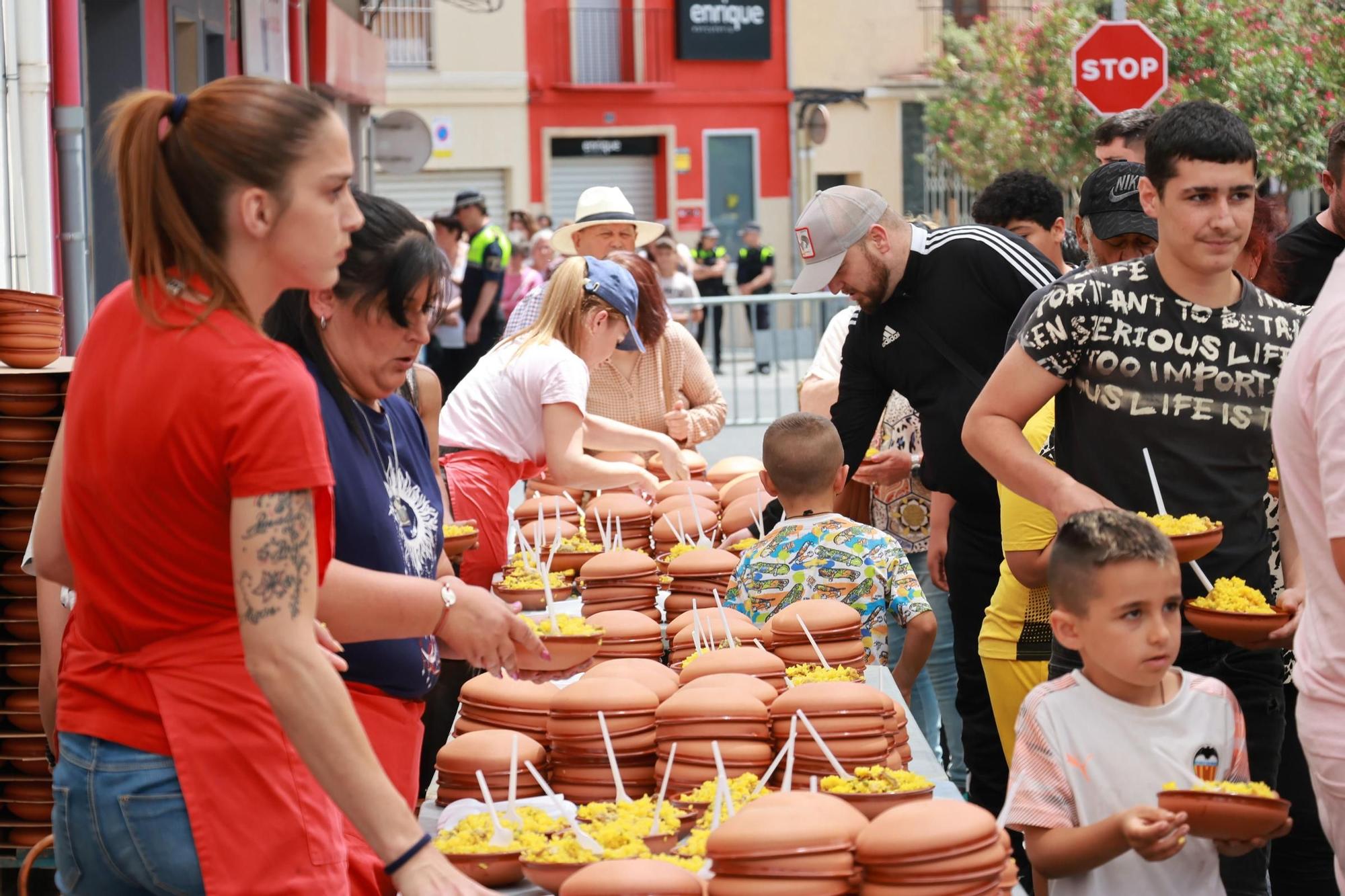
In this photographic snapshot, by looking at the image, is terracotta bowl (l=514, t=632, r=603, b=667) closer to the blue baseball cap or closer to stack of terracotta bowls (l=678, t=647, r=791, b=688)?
stack of terracotta bowls (l=678, t=647, r=791, b=688)

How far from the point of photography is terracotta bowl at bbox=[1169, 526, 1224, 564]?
129 inches

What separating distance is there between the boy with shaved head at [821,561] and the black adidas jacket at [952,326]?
510mm

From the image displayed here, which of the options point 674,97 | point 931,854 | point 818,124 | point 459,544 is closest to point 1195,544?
point 931,854

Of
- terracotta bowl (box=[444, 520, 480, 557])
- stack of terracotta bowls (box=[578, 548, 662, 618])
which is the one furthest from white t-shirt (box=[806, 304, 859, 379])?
terracotta bowl (box=[444, 520, 480, 557])

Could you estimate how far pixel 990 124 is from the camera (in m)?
26.9

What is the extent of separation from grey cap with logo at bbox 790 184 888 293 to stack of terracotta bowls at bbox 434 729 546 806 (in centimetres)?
219

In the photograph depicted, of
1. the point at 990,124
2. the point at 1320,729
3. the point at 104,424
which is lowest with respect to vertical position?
the point at 1320,729

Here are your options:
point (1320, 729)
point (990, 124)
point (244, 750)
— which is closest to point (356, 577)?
point (244, 750)

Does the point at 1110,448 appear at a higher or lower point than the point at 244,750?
higher

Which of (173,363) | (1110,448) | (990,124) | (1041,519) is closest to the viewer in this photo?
(173,363)

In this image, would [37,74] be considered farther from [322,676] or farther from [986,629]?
[322,676]

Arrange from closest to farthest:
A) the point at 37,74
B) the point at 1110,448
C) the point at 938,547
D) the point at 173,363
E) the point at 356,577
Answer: the point at 173,363 < the point at 356,577 < the point at 1110,448 < the point at 938,547 < the point at 37,74

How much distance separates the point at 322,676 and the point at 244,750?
20 cm

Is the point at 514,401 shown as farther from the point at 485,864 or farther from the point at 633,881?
the point at 633,881
